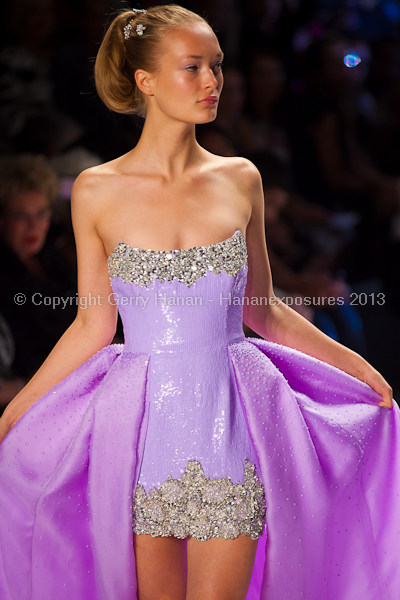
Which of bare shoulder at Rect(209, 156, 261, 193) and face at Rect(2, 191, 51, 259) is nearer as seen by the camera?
bare shoulder at Rect(209, 156, 261, 193)

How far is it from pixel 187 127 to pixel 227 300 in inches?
15.6

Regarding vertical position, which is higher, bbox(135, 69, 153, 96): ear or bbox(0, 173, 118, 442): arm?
bbox(135, 69, 153, 96): ear

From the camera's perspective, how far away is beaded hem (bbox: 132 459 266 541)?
141 cm

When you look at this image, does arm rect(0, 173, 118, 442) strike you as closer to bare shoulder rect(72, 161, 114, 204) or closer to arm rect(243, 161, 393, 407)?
bare shoulder rect(72, 161, 114, 204)

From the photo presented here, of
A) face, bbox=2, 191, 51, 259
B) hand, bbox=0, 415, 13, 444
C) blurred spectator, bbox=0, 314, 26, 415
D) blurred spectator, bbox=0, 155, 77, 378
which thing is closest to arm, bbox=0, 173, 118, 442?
hand, bbox=0, 415, 13, 444

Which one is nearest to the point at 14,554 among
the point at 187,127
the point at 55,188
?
the point at 187,127

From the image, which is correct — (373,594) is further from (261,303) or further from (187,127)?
(187,127)

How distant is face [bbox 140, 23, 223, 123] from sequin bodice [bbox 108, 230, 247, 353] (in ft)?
0.91

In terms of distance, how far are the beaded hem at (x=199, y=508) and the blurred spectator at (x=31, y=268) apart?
5.74ft

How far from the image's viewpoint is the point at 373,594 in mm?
1565

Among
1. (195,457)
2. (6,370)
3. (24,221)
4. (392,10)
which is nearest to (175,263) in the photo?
(195,457)

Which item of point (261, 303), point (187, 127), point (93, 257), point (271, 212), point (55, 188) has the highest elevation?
point (187, 127)

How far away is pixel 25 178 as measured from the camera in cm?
321

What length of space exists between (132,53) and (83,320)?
60 centimetres
